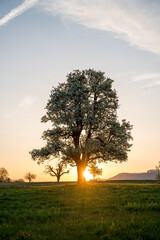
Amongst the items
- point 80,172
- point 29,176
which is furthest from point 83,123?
point 29,176

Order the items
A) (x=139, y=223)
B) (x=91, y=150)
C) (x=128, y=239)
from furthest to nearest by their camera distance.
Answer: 1. (x=91, y=150)
2. (x=139, y=223)
3. (x=128, y=239)

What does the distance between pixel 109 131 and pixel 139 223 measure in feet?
90.8

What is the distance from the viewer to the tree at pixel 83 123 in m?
34.8

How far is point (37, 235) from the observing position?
332 inches

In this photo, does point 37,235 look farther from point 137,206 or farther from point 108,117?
point 108,117

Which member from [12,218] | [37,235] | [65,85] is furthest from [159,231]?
[65,85]

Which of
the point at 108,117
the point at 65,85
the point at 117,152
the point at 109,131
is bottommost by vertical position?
the point at 117,152

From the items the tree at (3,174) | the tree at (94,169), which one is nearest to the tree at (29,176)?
the tree at (3,174)

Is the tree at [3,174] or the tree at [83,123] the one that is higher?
the tree at [83,123]

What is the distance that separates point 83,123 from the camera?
35.3 metres

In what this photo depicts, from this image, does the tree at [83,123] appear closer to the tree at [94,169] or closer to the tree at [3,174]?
the tree at [94,169]

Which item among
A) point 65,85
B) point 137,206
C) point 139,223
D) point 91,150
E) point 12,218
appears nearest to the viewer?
point 139,223

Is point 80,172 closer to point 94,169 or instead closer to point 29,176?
point 94,169

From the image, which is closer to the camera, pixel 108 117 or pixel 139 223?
pixel 139 223
